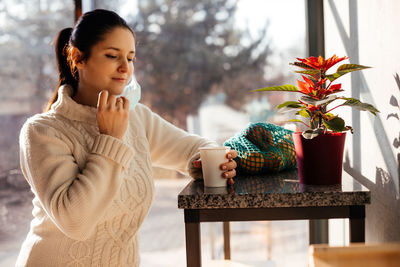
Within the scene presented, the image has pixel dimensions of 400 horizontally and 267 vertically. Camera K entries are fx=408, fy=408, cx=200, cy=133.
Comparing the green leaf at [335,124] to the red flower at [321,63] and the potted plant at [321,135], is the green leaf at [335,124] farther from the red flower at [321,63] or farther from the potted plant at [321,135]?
the red flower at [321,63]

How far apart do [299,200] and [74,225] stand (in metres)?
0.64

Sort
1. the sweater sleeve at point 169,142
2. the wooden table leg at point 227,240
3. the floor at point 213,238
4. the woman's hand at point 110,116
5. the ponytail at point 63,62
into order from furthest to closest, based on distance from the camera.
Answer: the floor at point 213,238, the wooden table leg at point 227,240, the sweater sleeve at point 169,142, the ponytail at point 63,62, the woman's hand at point 110,116

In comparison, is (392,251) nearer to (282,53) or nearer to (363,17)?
(363,17)

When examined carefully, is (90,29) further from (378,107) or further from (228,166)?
(378,107)

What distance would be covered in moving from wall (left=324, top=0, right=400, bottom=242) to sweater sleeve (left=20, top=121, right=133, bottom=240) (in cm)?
73

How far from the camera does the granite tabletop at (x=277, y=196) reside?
3.22 feet

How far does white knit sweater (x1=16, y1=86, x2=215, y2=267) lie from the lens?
1171 millimetres

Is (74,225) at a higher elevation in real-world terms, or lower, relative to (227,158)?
lower

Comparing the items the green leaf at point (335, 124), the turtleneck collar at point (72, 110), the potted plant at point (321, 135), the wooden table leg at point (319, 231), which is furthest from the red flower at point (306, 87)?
the wooden table leg at point (319, 231)

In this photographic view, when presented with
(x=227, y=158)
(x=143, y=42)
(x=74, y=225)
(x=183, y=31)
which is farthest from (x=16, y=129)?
(x=227, y=158)

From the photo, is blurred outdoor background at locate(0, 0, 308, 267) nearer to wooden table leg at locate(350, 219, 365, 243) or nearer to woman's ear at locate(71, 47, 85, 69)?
woman's ear at locate(71, 47, 85, 69)

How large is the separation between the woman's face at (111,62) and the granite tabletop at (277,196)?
0.48 metres

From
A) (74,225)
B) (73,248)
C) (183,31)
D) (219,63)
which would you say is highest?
(183,31)

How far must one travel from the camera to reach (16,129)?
6.95ft
